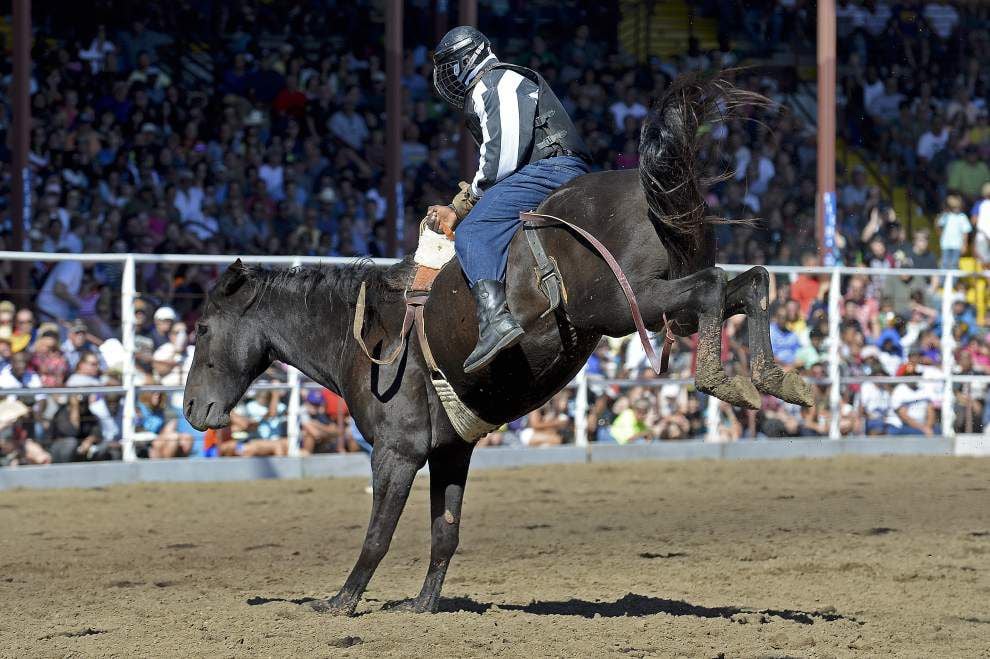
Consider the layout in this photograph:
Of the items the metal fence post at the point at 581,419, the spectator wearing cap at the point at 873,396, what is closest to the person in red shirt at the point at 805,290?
the spectator wearing cap at the point at 873,396

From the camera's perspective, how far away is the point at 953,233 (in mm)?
16719

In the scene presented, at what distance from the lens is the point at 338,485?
1166cm

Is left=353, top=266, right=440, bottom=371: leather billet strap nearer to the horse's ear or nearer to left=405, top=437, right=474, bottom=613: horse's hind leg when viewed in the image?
left=405, top=437, right=474, bottom=613: horse's hind leg

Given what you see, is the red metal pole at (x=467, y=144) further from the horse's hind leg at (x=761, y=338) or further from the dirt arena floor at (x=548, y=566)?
the horse's hind leg at (x=761, y=338)

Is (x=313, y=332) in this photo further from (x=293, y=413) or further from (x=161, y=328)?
(x=293, y=413)

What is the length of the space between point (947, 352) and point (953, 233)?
3330 mm

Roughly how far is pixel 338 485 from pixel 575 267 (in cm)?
648

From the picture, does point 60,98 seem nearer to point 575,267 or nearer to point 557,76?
point 557,76

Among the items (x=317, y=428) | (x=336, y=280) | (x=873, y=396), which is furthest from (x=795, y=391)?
(x=873, y=396)

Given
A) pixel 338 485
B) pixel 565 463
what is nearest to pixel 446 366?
pixel 338 485

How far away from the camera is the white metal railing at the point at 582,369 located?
1141 cm

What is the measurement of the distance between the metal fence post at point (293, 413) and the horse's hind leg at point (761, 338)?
23.2 feet

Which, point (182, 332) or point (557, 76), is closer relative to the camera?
point (182, 332)

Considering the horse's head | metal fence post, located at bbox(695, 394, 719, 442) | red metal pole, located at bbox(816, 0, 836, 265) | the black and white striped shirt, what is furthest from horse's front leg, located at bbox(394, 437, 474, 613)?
red metal pole, located at bbox(816, 0, 836, 265)
